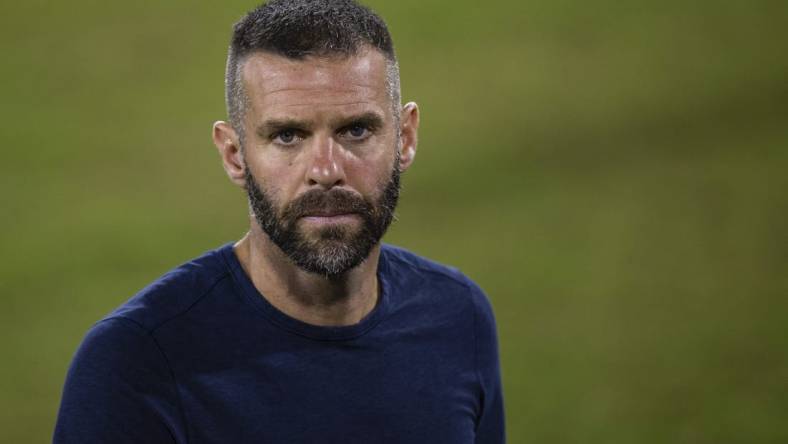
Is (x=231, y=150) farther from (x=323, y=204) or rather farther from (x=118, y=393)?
(x=118, y=393)

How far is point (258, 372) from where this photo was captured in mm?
1777

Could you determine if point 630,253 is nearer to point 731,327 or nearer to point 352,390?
point 731,327

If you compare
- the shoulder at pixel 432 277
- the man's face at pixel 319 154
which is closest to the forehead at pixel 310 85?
the man's face at pixel 319 154

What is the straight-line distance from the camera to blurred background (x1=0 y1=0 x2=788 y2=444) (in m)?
3.76

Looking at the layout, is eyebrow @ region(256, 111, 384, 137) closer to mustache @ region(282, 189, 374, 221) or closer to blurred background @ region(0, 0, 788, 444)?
mustache @ region(282, 189, 374, 221)

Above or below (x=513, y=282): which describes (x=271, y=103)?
above

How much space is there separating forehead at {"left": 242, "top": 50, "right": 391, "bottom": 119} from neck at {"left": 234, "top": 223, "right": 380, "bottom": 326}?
0.73 feet

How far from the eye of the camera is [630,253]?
4152mm

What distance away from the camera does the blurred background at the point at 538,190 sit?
3756 mm

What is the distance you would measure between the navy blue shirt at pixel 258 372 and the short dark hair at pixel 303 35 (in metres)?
0.31

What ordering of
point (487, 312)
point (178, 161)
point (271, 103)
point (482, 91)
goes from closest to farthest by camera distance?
point (271, 103) < point (487, 312) < point (178, 161) < point (482, 91)

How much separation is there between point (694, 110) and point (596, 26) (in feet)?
1.89

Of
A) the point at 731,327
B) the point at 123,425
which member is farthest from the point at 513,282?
the point at 123,425

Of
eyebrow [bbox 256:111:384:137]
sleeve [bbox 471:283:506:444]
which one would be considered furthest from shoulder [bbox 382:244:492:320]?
eyebrow [bbox 256:111:384:137]
